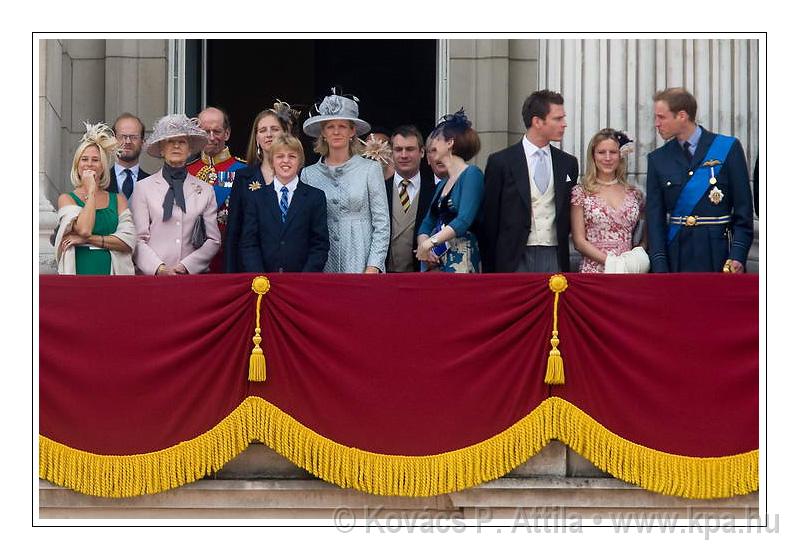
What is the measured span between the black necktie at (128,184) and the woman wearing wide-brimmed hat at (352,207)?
45.6 inches

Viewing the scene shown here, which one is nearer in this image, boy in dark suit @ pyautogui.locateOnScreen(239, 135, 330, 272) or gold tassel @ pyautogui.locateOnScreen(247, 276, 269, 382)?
gold tassel @ pyautogui.locateOnScreen(247, 276, 269, 382)

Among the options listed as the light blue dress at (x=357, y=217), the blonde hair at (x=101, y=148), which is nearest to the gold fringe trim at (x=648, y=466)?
the light blue dress at (x=357, y=217)

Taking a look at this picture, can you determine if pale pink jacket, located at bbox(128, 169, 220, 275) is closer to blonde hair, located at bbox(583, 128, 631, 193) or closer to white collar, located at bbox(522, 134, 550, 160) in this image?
white collar, located at bbox(522, 134, 550, 160)

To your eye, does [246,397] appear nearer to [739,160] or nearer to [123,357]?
[123,357]

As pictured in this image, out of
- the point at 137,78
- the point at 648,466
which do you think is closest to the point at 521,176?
the point at 648,466

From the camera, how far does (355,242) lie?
37.5 feet

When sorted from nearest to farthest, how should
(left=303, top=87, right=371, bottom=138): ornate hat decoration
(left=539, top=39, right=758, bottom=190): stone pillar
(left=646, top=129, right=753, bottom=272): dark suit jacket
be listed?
(left=646, top=129, right=753, bottom=272): dark suit jacket
(left=303, top=87, right=371, bottom=138): ornate hat decoration
(left=539, top=39, right=758, bottom=190): stone pillar

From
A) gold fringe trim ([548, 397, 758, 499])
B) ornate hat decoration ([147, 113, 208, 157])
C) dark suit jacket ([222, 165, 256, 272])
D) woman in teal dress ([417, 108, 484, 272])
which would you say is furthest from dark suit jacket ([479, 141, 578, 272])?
ornate hat decoration ([147, 113, 208, 157])

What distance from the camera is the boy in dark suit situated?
36.8ft

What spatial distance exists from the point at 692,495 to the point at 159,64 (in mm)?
5883

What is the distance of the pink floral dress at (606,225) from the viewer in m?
11.4

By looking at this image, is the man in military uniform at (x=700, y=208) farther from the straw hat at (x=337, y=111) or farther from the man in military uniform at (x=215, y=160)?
the man in military uniform at (x=215, y=160)

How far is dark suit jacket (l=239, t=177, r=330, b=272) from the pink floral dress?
1.62 metres

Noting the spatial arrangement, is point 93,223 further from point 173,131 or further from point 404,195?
point 404,195
